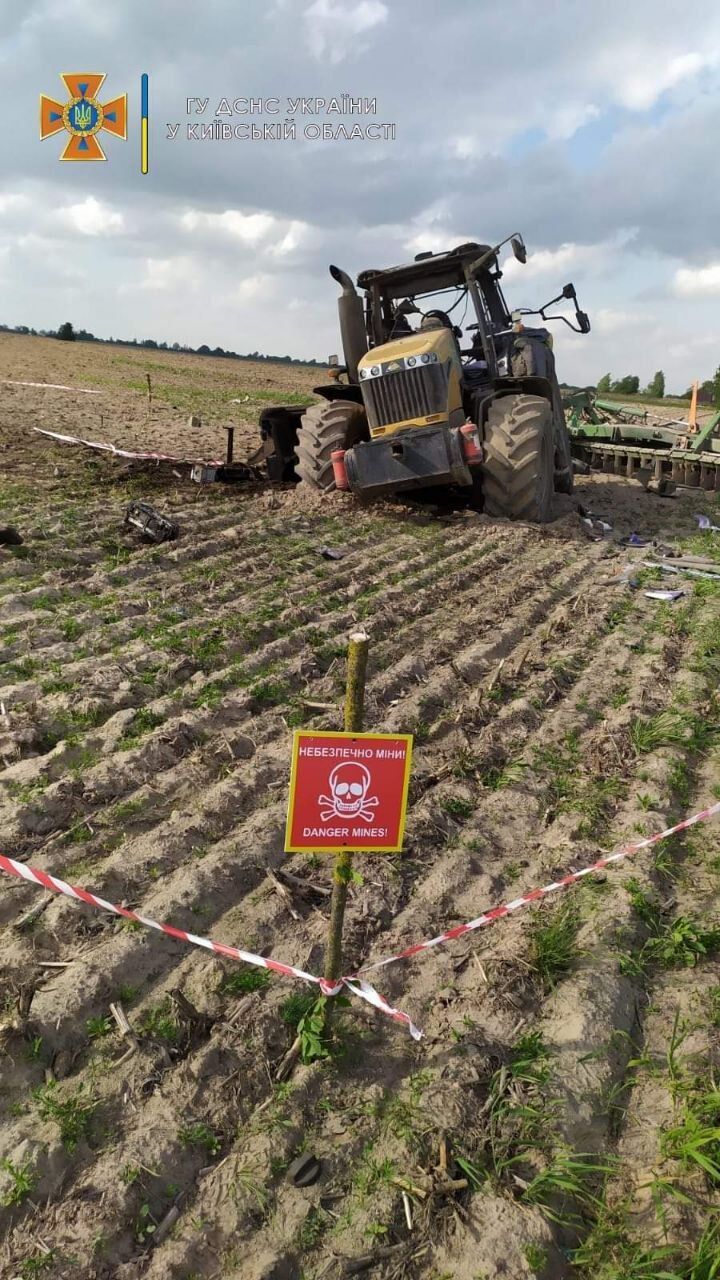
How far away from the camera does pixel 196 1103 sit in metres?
2.37

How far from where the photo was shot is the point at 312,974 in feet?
9.34

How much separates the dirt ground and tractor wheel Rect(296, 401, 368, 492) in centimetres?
327

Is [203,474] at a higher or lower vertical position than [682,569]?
higher

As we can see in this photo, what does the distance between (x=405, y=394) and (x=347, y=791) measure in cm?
677

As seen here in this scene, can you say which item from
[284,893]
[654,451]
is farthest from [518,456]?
[284,893]

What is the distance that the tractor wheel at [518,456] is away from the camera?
8.45 meters

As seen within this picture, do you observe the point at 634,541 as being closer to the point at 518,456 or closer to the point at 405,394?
the point at 518,456

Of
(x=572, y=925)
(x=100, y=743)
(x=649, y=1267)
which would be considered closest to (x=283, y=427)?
(x=100, y=743)

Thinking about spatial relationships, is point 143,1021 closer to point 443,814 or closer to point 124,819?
point 124,819

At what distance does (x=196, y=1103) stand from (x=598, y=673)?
3.86 metres

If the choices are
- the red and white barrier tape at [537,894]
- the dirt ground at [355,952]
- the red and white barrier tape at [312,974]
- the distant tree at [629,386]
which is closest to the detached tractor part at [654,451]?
the dirt ground at [355,952]

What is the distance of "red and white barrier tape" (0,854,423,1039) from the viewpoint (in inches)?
106

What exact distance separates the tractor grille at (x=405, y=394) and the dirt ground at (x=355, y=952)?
310cm

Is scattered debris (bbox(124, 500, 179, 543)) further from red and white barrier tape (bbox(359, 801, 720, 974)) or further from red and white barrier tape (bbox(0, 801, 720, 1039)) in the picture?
red and white barrier tape (bbox(359, 801, 720, 974))
